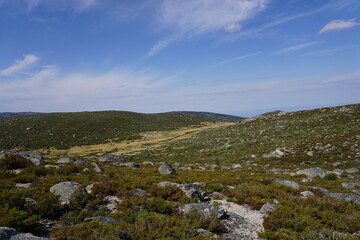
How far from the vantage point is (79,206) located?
25.4 ft

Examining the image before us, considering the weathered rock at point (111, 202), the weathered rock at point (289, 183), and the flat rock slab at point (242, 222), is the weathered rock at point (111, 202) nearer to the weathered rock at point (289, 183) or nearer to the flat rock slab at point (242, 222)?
the flat rock slab at point (242, 222)

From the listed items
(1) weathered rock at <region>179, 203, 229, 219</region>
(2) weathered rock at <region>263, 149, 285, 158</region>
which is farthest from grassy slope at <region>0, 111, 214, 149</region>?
(1) weathered rock at <region>179, 203, 229, 219</region>

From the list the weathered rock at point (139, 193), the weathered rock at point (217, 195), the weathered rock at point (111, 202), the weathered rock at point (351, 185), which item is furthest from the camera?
the weathered rock at point (351, 185)

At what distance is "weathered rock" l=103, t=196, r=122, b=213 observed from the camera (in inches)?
320

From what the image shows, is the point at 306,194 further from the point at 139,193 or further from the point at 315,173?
the point at 139,193

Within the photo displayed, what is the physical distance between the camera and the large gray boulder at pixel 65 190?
8214mm

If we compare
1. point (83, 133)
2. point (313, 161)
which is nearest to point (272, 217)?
point (313, 161)

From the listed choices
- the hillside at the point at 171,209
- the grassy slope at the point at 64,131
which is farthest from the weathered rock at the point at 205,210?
the grassy slope at the point at 64,131

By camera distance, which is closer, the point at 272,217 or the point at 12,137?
the point at 272,217

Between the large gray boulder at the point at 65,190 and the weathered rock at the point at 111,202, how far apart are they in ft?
3.41

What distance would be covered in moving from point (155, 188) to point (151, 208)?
6.72 feet

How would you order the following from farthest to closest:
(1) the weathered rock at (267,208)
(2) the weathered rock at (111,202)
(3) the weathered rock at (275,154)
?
(3) the weathered rock at (275,154)
(1) the weathered rock at (267,208)
(2) the weathered rock at (111,202)

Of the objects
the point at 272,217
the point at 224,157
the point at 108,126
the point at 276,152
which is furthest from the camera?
the point at 108,126

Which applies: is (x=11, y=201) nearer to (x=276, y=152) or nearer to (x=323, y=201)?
(x=323, y=201)
